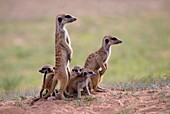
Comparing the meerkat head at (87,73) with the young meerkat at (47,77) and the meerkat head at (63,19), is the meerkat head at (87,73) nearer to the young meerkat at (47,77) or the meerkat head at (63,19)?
the young meerkat at (47,77)

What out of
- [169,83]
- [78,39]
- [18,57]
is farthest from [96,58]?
[78,39]

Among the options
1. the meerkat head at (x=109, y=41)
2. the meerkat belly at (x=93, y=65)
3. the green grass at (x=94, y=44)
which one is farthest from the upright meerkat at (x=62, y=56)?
the green grass at (x=94, y=44)

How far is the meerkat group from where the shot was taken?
40.3ft

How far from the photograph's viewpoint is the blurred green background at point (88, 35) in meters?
27.4

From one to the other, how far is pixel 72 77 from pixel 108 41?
3.95 feet

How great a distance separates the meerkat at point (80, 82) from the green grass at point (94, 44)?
35.9 ft

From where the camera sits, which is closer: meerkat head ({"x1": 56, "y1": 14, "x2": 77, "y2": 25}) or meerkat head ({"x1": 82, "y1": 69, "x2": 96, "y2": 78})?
meerkat head ({"x1": 82, "y1": 69, "x2": 96, "y2": 78})

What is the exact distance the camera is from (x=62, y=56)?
12398 millimetres

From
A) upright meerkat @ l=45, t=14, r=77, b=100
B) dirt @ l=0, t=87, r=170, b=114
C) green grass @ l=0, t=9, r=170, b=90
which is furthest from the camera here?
green grass @ l=0, t=9, r=170, b=90

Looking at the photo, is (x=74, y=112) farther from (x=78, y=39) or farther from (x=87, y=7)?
(x=87, y=7)

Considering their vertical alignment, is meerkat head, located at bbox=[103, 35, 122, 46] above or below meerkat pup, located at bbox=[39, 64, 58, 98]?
above

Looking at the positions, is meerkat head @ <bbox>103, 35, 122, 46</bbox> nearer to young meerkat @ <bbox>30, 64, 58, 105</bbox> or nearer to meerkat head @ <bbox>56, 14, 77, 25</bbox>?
meerkat head @ <bbox>56, 14, 77, 25</bbox>

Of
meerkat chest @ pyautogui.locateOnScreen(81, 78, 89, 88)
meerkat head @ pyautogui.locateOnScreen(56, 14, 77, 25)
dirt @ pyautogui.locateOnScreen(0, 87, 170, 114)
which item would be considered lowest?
dirt @ pyautogui.locateOnScreen(0, 87, 170, 114)

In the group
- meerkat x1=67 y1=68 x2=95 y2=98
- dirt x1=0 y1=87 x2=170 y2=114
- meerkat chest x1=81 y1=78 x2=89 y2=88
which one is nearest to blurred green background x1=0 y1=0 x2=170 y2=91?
meerkat x1=67 y1=68 x2=95 y2=98
